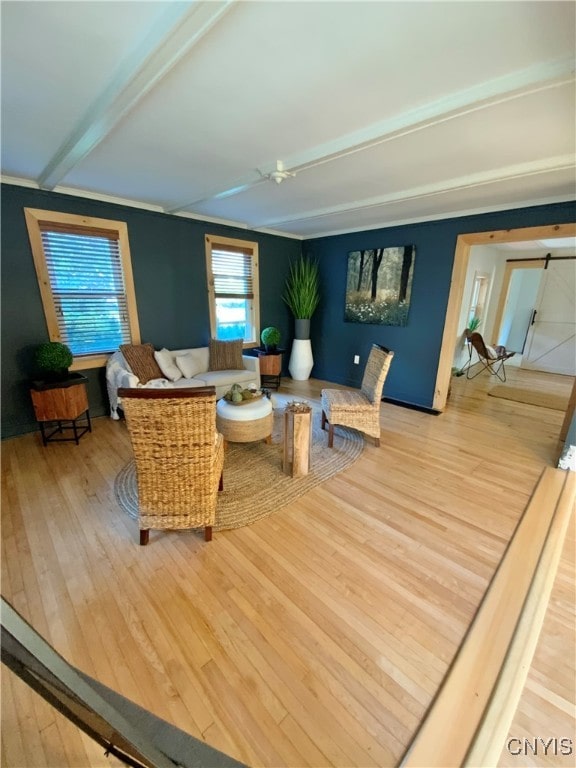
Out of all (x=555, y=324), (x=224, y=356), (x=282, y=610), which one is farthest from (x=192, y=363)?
(x=555, y=324)

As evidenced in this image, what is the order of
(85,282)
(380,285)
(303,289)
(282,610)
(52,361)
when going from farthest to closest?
(303,289), (380,285), (85,282), (52,361), (282,610)

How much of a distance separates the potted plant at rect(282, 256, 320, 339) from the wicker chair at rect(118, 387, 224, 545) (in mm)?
3646

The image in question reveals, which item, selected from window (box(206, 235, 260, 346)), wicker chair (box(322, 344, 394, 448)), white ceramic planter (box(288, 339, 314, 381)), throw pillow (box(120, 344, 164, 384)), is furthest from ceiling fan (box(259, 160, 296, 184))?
white ceramic planter (box(288, 339, 314, 381))

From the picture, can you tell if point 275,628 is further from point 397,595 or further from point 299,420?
point 299,420

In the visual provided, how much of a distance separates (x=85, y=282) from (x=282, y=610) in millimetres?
3614

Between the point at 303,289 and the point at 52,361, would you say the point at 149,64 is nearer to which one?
the point at 52,361

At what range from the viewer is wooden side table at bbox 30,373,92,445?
279 centimetres

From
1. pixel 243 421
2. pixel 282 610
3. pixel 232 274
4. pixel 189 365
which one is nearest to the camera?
pixel 282 610

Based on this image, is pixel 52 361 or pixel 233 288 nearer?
pixel 52 361

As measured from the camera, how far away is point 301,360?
17.1 ft

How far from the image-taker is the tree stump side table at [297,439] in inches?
93.4

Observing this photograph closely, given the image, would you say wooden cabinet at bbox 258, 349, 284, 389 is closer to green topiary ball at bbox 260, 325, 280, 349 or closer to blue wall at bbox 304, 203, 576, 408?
green topiary ball at bbox 260, 325, 280, 349

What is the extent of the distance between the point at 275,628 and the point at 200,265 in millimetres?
4070

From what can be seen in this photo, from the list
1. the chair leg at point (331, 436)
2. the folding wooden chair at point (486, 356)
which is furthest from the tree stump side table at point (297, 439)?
the folding wooden chair at point (486, 356)
